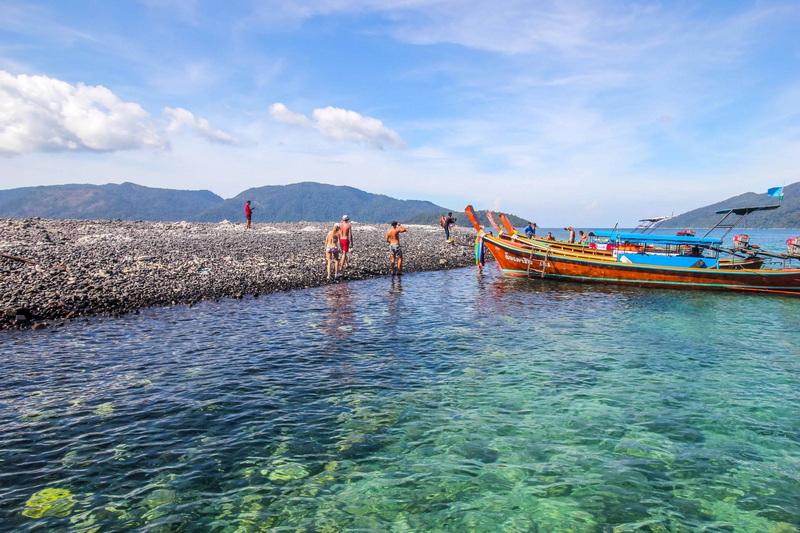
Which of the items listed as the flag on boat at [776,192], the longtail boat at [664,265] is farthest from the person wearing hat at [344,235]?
the flag on boat at [776,192]

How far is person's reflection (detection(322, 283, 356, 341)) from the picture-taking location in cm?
1520

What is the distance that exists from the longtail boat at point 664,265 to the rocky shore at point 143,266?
778 centimetres

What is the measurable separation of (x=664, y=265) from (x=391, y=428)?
24918mm

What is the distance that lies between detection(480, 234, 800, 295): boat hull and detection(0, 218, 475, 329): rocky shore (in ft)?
22.5

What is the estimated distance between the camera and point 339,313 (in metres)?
17.9

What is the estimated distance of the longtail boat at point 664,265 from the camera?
1003 inches

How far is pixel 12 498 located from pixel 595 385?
11129 mm

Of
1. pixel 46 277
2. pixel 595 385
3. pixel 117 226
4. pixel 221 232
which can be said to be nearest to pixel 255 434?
pixel 595 385

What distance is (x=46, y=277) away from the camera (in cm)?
1828

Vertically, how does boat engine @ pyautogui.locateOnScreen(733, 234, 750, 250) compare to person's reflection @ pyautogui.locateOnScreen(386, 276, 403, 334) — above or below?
above

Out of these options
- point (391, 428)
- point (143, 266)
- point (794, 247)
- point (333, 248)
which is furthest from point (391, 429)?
point (794, 247)

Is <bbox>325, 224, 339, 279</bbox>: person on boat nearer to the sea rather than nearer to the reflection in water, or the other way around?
the sea

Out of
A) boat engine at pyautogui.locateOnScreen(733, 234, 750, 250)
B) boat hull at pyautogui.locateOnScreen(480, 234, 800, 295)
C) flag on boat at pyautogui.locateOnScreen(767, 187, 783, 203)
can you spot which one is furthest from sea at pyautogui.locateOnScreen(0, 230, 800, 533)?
boat engine at pyautogui.locateOnScreen(733, 234, 750, 250)

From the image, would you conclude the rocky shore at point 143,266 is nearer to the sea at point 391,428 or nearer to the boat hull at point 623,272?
the sea at point 391,428
